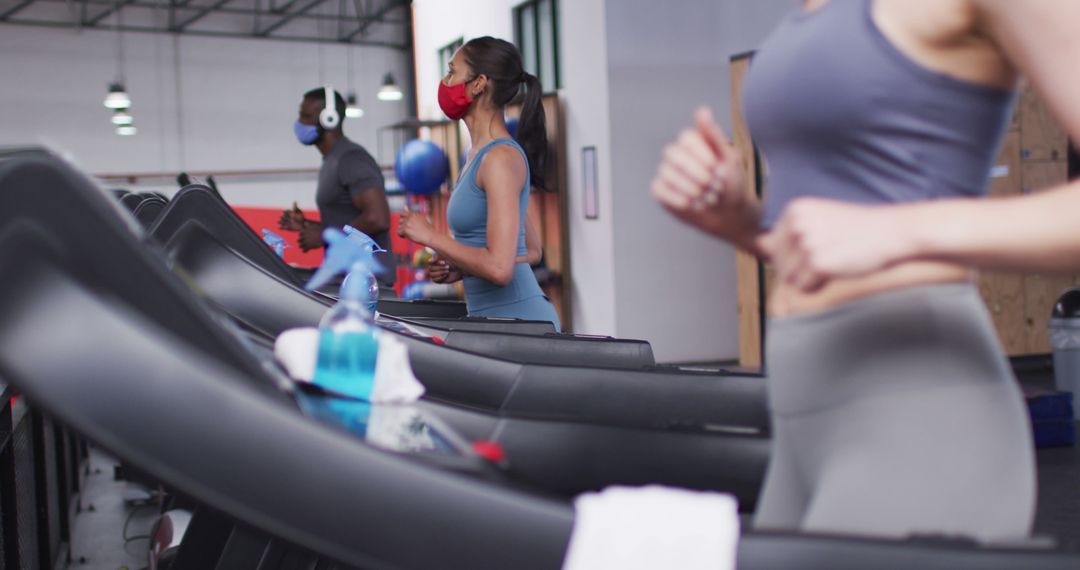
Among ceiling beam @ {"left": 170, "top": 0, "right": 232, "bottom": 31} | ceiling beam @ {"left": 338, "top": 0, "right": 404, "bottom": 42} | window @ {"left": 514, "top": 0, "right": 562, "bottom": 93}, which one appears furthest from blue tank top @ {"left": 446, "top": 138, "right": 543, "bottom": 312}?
ceiling beam @ {"left": 338, "top": 0, "right": 404, "bottom": 42}

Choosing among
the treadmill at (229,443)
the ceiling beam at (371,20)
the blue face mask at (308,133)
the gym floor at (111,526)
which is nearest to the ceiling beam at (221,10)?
the ceiling beam at (371,20)

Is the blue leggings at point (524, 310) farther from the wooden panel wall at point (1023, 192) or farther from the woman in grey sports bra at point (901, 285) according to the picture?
the wooden panel wall at point (1023, 192)

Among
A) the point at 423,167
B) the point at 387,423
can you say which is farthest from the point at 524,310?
the point at 423,167

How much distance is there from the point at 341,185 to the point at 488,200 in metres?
1.35

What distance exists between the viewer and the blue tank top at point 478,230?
254 cm

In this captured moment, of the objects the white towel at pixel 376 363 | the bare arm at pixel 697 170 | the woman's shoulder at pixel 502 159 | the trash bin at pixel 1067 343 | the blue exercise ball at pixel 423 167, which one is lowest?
the trash bin at pixel 1067 343

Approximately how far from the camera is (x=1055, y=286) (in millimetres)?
7195

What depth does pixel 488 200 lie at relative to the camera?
248cm

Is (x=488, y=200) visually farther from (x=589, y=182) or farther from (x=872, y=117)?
(x=589, y=182)

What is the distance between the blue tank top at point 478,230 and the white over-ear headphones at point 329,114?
127cm

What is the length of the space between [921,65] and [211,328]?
1.89ft

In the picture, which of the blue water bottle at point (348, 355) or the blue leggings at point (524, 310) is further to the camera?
the blue leggings at point (524, 310)

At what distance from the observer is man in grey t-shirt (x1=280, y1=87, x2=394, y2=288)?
3.62 meters

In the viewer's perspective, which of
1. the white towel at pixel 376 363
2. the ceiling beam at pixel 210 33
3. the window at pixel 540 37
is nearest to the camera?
the white towel at pixel 376 363
